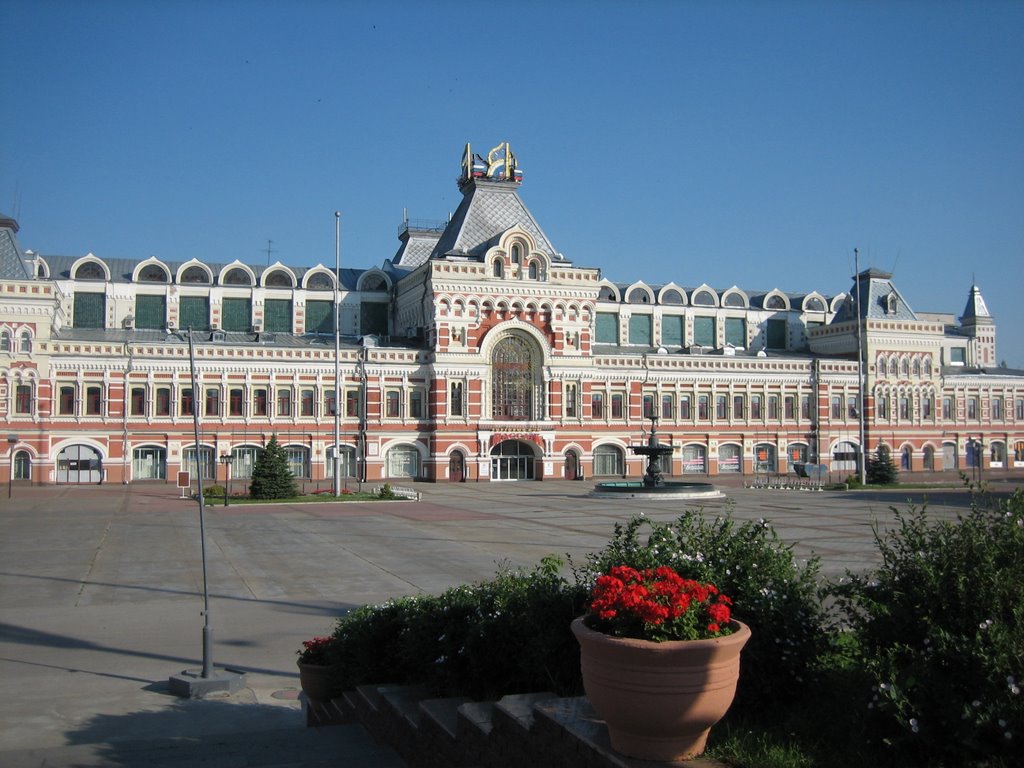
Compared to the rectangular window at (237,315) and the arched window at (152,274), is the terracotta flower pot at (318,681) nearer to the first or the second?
the rectangular window at (237,315)

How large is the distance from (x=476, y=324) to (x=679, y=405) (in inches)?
675

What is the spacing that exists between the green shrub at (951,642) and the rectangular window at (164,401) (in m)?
57.3

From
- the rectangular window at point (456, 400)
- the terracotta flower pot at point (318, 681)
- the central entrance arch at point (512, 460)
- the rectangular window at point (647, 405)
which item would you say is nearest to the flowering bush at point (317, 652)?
the terracotta flower pot at point (318, 681)

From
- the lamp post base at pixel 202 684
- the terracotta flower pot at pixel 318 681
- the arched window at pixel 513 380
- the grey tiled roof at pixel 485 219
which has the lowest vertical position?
the lamp post base at pixel 202 684

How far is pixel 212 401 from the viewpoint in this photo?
59.0 metres

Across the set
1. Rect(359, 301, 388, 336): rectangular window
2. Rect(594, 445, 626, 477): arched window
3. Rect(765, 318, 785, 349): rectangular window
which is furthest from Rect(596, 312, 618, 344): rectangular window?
Rect(359, 301, 388, 336): rectangular window

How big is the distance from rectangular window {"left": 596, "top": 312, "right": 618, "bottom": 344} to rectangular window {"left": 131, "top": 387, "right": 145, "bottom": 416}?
3413 centimetres

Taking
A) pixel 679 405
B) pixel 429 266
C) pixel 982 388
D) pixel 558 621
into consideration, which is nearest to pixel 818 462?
pixel 679 405

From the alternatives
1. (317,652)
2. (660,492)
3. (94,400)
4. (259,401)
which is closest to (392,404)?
(259,401)

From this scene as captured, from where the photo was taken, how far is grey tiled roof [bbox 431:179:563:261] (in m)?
65.4

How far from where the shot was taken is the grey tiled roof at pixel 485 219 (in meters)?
65.4

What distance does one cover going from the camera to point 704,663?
17.1ft

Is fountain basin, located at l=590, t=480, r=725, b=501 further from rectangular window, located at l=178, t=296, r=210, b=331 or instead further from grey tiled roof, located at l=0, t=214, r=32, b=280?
grey tiled roof, located at l=0, t=214, r=32, b=280

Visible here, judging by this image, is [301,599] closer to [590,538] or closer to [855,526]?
[590,538]
